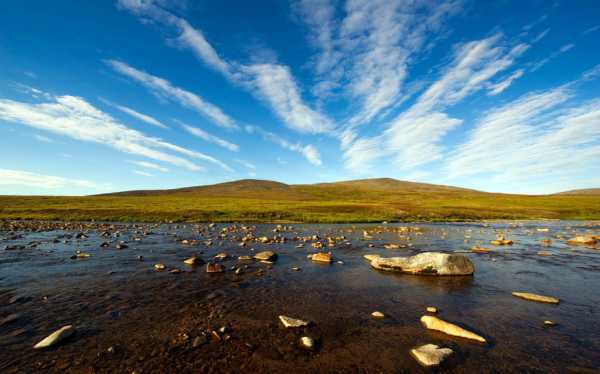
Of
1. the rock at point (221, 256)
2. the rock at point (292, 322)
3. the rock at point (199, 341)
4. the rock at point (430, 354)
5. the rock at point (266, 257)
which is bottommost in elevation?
the rock at point (199, 341)

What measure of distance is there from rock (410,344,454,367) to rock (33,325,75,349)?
915 cm

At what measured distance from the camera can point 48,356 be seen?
6484 millimetres

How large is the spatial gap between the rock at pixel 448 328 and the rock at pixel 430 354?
1214 millimetres

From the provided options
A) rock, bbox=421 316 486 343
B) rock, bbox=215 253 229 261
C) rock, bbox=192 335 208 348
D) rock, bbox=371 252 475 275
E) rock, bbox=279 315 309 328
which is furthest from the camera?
rock, bbox=215 253 229 261

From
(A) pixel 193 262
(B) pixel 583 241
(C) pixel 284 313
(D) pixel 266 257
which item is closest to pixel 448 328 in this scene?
(C) pixel 284 313

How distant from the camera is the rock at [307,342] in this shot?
7.19m

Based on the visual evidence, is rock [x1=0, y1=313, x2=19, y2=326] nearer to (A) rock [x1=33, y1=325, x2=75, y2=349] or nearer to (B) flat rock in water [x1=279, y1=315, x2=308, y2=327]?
(A) rock [x1=33, y1=325, x2=75, y2=349]

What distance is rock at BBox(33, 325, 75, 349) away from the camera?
6.95m

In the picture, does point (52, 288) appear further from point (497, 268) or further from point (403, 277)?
point (497, 268)

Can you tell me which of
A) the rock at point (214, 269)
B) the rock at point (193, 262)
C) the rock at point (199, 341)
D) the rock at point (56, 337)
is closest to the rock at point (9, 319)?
the rock at point (56, 337)

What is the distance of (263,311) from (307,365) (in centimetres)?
346

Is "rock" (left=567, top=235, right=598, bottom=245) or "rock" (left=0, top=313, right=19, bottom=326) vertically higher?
"rock" (left=567, top=235, right=598, bottom=245)

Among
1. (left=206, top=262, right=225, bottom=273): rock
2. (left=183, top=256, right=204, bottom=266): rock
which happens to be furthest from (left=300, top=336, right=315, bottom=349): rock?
(left=183, top=256, right=204, bottom=266): rock

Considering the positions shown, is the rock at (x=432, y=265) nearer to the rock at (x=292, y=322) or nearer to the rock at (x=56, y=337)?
the rock at (x=292, y=322)
